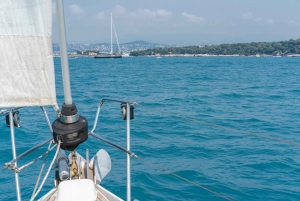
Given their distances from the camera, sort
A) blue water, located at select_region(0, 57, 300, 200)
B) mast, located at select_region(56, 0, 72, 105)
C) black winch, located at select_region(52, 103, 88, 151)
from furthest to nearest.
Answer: blue water, located at select_region(0, 57, 300, 200) < black winch, located at select_region(52, 103, 88, 151) < mast, located at select_region(56, 0, 72, 105)

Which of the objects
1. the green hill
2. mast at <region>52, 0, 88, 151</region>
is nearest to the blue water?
mast at <region>52, 0, 88, 151</region>

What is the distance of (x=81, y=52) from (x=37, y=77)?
122481 mm

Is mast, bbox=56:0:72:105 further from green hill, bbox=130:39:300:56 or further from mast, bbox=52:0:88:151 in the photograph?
green hill, bbox=130:39:300:56

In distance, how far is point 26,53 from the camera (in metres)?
2.53

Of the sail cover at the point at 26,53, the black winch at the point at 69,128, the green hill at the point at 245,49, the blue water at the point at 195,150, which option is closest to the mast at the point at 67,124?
the black winch at the point at 69,128

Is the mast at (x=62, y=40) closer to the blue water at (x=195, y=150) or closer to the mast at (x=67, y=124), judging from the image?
the mast at (x=67, y=124)

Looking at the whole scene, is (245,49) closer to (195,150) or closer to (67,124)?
(195,150)

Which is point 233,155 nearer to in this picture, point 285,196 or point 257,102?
point 285,196

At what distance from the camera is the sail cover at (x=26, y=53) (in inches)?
93.4

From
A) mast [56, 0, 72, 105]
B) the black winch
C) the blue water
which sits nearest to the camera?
mast [56, 0, 72, 105]

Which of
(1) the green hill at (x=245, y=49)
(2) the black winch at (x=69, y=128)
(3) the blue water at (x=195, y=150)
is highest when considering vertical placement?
(2) the black winch at (x=69, y=128)

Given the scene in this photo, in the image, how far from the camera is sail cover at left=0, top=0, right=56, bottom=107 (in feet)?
7.79

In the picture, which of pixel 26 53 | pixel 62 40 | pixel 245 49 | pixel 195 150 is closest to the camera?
pixel 62 40

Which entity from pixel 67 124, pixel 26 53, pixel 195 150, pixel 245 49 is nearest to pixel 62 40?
pixel 26 53
